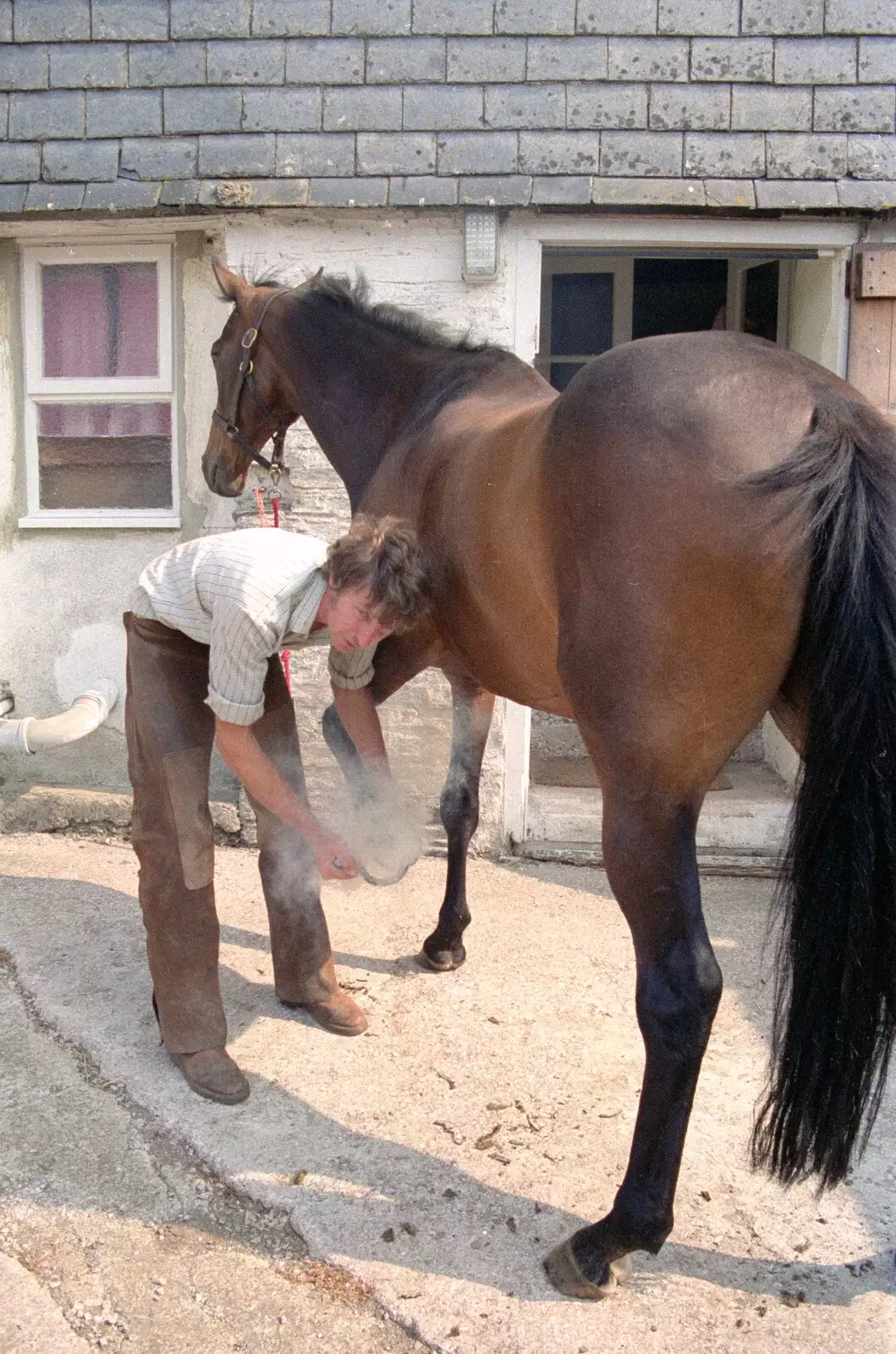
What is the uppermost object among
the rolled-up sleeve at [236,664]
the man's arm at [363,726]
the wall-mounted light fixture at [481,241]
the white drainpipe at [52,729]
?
the wall-mounted light fixture at [481,241]

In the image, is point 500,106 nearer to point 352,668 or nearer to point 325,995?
point 352,668

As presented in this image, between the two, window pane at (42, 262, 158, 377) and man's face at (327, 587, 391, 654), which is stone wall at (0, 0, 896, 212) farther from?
man's face at (327, 587, 391, 654)

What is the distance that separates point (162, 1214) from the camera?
2.50 meters

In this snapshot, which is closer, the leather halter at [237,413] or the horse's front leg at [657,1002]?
the horse's front leg at [657,1002]

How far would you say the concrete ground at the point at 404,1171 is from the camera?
221 centimetres

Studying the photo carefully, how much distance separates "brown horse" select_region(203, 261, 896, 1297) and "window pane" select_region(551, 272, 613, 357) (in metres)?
4.96

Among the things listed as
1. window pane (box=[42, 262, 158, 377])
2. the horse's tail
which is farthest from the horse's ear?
the horse's tail

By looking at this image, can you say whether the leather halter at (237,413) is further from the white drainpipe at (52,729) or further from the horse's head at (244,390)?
the white drainpipe at (52,729)

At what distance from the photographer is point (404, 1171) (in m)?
2.66

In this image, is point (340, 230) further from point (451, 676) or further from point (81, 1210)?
point (81, 1210)

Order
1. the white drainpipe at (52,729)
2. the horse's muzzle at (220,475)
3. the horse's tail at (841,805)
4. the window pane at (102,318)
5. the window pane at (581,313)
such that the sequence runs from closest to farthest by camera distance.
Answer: the horse's tail at (841,805) → the horse's muzzle at (220,475) → the white drainpipe at (52,729) → the window pane at (102,318) → the window pane at (581,313)

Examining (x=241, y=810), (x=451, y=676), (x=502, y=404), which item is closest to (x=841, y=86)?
(x=502, y=404)

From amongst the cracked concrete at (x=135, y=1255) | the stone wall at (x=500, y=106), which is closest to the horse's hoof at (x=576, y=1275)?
the cracked concrete at (x=135, y=1255)

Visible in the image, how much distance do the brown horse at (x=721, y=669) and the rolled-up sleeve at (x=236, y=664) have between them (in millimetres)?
668
